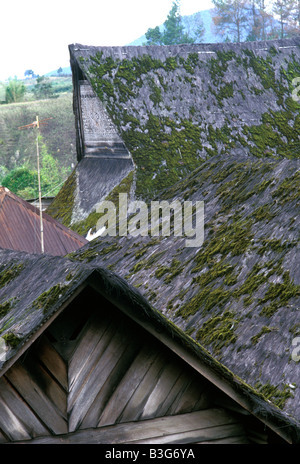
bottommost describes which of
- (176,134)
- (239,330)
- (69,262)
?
(176,134)

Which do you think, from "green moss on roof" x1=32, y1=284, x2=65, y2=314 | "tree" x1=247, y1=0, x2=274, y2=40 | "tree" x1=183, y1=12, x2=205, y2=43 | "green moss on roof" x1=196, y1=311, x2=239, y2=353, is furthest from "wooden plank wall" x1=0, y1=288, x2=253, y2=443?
"tree" x1=183, y1=12, x2=205, y2=43

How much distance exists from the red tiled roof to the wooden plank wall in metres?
15.0

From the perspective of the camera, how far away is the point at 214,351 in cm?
854

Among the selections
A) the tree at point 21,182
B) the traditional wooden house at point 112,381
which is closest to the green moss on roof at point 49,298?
the traditional wooden house at point 112,381

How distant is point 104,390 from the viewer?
486 cm

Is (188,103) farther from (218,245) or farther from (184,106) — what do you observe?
(218,245)

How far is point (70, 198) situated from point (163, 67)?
4.90 m

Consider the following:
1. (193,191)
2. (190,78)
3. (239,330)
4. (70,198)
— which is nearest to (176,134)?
(190,78)

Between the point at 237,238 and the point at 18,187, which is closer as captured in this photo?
the point at 237,238

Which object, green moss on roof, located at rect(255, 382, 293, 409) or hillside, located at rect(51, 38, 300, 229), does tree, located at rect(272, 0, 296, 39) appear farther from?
green moss on roof, located at rect(255, 382, 293, 409)

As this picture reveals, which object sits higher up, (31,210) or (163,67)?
(163,67)

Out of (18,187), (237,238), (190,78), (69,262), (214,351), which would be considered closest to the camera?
(69,262)

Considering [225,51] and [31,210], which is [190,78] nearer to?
[225,51]

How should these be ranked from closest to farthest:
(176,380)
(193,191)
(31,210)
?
(176,380)
(193,191)
(31,210)
